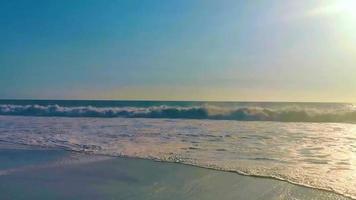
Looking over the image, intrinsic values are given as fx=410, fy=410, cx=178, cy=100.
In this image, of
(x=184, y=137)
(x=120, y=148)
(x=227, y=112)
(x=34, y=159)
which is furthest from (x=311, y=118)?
(x=34, y=159)

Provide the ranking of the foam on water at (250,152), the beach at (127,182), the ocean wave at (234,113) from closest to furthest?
1. the beach at (127,182)
2. the foam on water at (250,152)
3. the ocean wave at (234,113)

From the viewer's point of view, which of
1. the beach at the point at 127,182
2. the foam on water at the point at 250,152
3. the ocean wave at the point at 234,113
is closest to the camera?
the beach at the point at 127,182

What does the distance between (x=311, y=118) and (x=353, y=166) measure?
19470mm

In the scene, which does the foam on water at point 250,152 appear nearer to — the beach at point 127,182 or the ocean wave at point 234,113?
the beach at point 127,182

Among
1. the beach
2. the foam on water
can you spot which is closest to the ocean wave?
the foam on water

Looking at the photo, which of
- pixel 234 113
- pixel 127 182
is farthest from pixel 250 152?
pixel 234 113

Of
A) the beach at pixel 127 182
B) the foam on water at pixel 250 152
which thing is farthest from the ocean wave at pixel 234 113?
the beach at pixel 127 182

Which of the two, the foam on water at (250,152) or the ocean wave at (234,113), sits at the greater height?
the ocean wave at (234,113)

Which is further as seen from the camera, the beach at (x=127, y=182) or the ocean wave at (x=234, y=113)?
the ocean wave at (x=234, y=113)

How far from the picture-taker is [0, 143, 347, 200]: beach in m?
6.57

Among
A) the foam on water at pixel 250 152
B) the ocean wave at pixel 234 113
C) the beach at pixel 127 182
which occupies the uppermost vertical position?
the ocean wave at pixel 234 113

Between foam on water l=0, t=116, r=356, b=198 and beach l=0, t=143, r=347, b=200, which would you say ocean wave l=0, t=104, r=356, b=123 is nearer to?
foam on water l=0, t=116, r=356, b=198

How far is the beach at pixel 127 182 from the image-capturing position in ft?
21.6

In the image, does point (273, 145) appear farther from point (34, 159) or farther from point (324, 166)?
point (34, 159)
